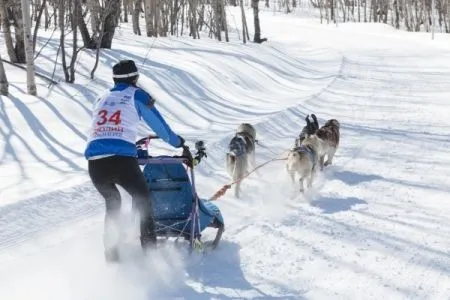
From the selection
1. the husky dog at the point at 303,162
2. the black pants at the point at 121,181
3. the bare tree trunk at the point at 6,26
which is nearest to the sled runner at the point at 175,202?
the black pants at the point at 121,181

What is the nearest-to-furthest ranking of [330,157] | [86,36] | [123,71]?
[123,71] < [330,157] < [86,36]

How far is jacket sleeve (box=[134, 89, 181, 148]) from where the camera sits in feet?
15.5

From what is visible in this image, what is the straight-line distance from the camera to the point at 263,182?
817 centimetres

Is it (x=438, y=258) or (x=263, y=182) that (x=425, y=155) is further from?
(x=438, y=258)

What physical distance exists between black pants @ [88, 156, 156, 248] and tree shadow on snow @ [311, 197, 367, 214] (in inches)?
107

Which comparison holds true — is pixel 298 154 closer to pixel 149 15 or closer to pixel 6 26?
pixel 6 26

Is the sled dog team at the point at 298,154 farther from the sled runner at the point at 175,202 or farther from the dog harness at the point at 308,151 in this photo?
the sled runner at the point at 175,202

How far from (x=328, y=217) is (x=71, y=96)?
260 inches

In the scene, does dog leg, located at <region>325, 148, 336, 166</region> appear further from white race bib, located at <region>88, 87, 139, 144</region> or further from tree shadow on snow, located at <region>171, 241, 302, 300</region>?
white race bib, located at <region>88, 87, 139, 144</region>

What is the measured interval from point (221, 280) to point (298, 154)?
291 cm

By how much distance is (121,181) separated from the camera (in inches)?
184

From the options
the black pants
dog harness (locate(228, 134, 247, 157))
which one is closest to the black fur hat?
the black pants

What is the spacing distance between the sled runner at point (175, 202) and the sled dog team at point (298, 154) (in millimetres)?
2007

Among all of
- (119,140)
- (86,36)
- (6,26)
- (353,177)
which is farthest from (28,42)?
(119,140)
